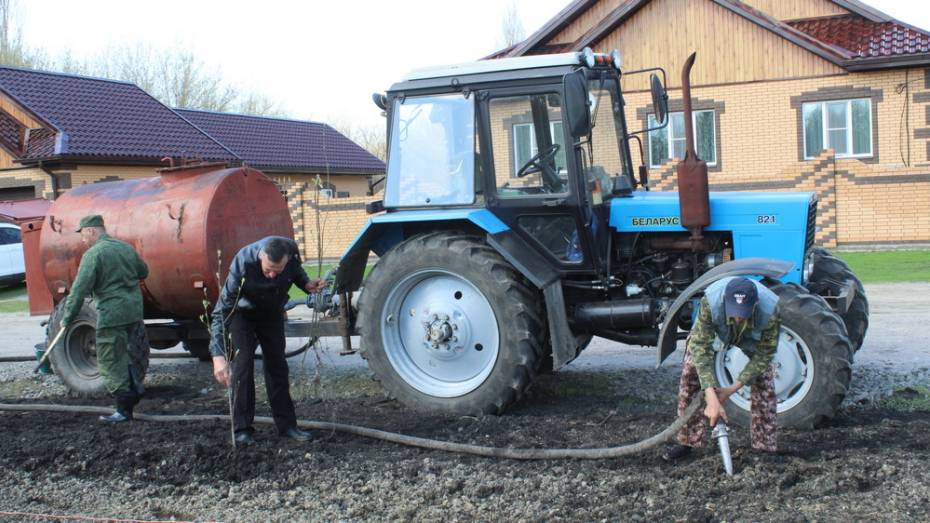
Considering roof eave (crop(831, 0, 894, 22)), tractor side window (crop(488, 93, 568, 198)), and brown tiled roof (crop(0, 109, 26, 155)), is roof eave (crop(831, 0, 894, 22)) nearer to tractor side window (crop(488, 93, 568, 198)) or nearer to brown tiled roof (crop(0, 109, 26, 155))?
tractor side window (crop(488, 93, 568, 198))

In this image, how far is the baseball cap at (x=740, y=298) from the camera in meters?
5.03

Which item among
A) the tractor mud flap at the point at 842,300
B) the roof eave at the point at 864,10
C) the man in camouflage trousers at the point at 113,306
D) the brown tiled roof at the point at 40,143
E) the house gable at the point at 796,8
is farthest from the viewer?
the brown tiled roof at the point at 40,143

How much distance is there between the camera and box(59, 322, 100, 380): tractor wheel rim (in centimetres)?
884

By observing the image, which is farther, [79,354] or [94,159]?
[94,159]

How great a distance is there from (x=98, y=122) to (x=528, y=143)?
2300 cm

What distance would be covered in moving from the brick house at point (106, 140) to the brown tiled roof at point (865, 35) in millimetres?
12274

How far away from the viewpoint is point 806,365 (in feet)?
19.9

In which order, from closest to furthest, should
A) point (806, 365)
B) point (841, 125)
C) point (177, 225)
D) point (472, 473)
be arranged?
point (472, 473) < point (806, 365) < point (177, 225) < point (841, 125)

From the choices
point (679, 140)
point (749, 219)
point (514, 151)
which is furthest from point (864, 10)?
point (514, 151)

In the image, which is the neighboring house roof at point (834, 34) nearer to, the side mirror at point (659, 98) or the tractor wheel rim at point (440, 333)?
the side mirror at point (659, 98)

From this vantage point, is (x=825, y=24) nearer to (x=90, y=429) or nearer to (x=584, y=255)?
(x=584, y=255)

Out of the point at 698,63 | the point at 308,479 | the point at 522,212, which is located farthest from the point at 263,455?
the point at 698,63

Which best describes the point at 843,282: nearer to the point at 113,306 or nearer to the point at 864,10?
the point at 113,306

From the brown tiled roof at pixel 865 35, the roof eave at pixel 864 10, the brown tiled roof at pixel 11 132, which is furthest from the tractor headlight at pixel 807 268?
the brown tiled roof at pixel 11 132
